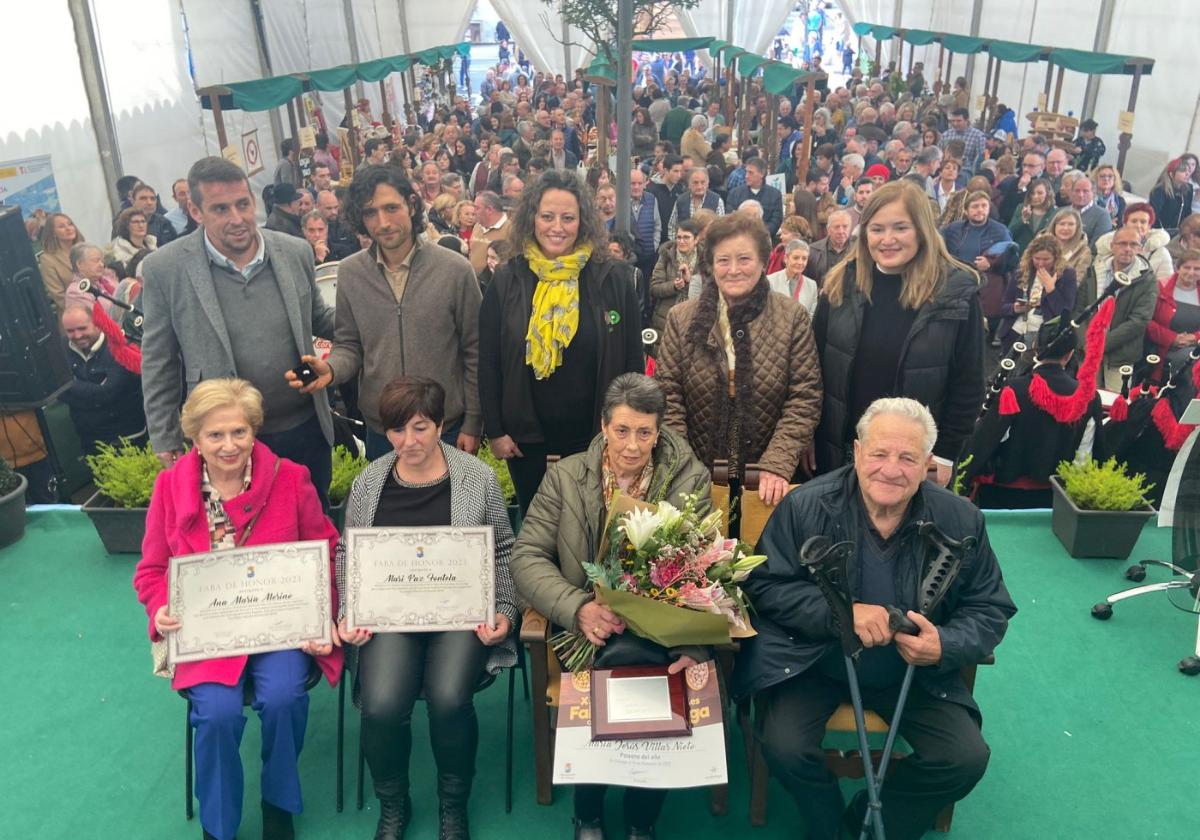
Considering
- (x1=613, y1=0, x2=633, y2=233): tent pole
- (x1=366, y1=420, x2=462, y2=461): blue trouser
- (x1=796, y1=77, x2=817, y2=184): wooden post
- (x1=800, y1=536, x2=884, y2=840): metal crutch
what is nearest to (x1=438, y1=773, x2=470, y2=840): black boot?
(x1=800, y1=536, x2=884, y2=840): metal crutch

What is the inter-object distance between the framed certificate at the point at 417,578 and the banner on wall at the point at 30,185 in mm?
6800

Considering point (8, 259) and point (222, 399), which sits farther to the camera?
point (8, 259)

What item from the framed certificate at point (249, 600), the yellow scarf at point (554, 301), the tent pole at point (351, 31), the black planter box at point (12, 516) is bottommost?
the black planter box at point (12, 516)

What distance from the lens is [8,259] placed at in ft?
16.3

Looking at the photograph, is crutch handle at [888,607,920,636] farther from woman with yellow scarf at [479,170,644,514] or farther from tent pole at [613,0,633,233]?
tent pole at [613,0,633,233]

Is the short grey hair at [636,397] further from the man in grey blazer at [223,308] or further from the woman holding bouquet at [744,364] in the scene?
the man in grey blazer at [223,308]

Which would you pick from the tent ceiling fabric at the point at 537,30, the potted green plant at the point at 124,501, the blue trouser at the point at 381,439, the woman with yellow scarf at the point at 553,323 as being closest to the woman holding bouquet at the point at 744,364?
the woman with yellow scarf at the point at 553,323

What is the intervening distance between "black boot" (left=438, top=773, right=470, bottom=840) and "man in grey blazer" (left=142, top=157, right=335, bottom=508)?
61.7 inches

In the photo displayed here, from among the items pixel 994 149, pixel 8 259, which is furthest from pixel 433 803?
pixel 994 149

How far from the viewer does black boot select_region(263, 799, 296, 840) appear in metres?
2.97

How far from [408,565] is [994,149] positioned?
41.1 ft

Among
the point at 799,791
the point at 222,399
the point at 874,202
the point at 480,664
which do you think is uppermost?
the point at 874,202

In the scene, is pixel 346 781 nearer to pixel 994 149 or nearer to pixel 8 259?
pixel 8 259

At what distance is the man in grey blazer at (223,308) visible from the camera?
3.34 metres
